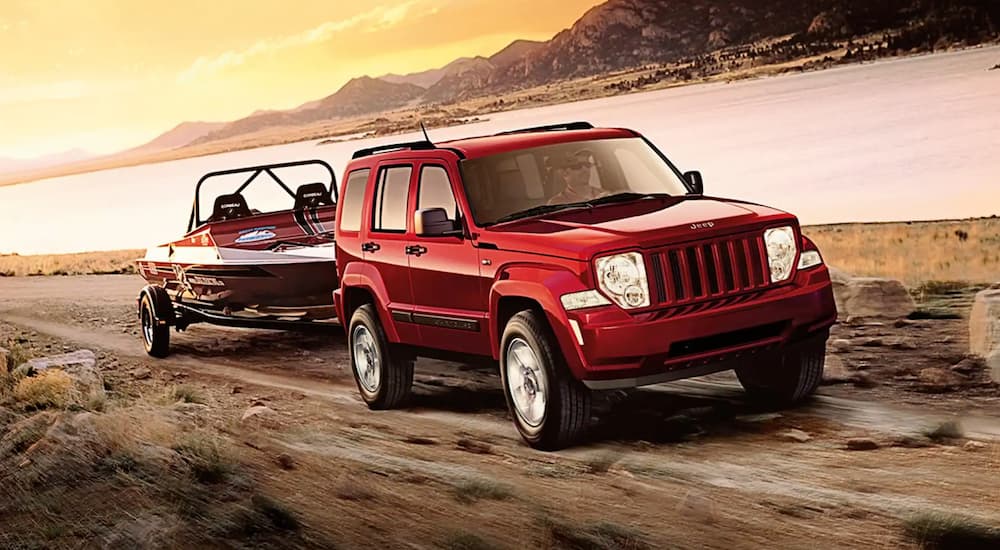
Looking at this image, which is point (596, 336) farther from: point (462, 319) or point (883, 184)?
point (883, 184)

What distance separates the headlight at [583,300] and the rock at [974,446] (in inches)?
93.9

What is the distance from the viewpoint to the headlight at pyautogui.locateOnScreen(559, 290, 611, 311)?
8.05 metres

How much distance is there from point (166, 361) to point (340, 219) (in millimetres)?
5173

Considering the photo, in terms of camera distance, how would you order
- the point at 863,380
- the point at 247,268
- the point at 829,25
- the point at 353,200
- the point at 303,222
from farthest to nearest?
1. the point at 829,25
2. the point at 303,222
3. the point at 247,268
4. the point at 353,200
5. the point at 863,380

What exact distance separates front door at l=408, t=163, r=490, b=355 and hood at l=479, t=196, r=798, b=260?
1.29 ft

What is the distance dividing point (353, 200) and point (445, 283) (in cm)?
180

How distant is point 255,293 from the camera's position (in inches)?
544

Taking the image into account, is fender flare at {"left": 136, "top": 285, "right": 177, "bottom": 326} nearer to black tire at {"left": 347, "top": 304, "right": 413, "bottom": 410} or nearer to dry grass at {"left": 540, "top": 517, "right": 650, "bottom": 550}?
black tire at {"left": 347, "top": 304, "right": 413, "bottom": 410}

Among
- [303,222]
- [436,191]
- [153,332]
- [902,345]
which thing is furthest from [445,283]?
[153,332]

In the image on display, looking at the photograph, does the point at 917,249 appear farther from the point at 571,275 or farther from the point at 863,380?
the point at 571,275

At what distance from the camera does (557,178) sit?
9.54 metres

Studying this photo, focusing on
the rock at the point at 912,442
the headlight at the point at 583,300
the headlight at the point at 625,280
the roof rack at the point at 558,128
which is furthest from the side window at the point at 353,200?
the rock at the point at 912,442

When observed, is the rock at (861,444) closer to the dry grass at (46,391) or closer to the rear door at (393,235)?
the rear door at (393,235)

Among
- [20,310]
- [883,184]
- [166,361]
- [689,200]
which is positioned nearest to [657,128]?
[883,184]
